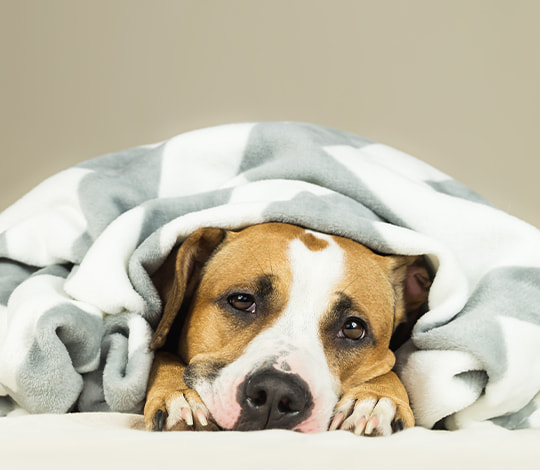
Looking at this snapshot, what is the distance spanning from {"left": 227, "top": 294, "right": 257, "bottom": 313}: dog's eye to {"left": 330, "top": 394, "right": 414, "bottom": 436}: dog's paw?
0.28 metres

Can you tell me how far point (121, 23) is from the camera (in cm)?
315

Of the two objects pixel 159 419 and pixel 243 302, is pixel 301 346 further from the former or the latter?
pixel 159 419

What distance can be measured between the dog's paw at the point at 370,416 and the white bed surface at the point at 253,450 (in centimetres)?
20

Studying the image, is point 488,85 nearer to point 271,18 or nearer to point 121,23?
point 271,18

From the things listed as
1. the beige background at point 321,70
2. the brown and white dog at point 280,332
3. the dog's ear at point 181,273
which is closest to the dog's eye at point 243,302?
the brown and white dog at point 280,332

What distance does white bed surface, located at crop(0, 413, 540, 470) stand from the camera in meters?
0.78

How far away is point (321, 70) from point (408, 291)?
1.67 meters

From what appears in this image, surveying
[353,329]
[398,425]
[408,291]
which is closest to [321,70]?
[408,291]

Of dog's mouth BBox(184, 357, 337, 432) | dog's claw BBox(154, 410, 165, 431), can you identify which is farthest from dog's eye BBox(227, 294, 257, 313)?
dog's claw BBox(154, 410, 165, 431)

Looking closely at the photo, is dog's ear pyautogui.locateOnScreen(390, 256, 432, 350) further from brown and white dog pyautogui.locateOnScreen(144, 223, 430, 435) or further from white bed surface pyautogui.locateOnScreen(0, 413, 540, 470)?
white bed surface pyautogui.locateOnScreen(0, 413, 540, 470)

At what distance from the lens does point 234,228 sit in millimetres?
1623

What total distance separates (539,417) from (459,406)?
0.76ft

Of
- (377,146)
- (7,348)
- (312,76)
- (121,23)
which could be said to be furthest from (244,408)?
(121,23)

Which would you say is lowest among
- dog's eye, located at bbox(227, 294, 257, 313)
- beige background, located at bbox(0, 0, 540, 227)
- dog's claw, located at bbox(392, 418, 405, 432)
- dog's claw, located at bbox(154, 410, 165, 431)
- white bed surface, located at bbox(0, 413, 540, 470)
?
dog's claw, located at bbox(154, 410, 165, 431)
